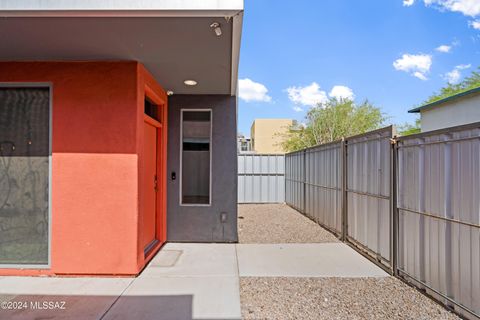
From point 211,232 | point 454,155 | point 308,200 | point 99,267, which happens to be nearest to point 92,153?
point 99,267

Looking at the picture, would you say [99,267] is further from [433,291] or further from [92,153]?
[433,291]

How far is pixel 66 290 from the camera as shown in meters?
3.37

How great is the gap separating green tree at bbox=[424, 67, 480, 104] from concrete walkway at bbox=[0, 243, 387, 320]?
17.4m

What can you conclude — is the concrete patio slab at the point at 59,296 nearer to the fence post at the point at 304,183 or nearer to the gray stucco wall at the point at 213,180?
the gray stucco wall at the point at 213,180

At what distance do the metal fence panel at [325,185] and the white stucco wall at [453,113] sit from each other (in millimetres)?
5580

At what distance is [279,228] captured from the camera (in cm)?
719

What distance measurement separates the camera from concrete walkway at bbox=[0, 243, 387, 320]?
293 cm

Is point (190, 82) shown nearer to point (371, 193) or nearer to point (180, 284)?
point (180, 284)

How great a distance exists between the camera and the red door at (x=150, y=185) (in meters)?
4.67

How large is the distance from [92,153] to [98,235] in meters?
1.08

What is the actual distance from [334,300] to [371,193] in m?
2.21

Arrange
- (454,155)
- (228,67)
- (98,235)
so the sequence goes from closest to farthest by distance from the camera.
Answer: (454,155) < (98,235) < (228,67)

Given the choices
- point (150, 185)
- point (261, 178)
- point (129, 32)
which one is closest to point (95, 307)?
point (150, 185)

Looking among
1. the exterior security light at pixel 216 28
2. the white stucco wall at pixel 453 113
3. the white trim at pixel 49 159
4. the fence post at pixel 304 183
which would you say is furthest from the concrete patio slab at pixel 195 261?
the white stucco wall at pixel 453 113
